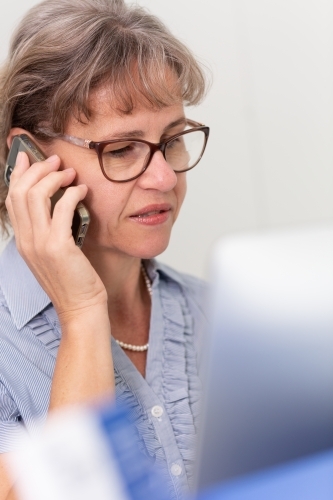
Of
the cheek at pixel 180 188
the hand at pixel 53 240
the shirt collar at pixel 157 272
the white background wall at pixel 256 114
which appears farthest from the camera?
the white background wall at pixel 256 114

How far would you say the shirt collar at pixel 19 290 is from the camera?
1.24 meters

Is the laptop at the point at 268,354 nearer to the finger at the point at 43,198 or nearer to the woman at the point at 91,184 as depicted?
the woman at the point at 91,184

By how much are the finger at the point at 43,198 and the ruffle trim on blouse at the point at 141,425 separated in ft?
1.06

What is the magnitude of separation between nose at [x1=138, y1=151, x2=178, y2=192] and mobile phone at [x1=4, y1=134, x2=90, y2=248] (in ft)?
0.40

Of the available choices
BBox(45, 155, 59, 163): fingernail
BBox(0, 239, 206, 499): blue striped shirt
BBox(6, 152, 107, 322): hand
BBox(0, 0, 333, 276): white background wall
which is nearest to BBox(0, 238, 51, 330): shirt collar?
BBox(0, 239, 206, 499): blue striped shirt

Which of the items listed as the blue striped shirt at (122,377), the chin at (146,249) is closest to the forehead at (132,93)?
the chin at (146,249)

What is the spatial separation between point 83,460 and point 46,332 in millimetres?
772

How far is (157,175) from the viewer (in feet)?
4.13

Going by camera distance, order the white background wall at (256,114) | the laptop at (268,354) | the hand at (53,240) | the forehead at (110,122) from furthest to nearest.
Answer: the white background wall at (256,114)
the forehead at (110,122)
the hand at (53,240)
the laptop at (268,354)

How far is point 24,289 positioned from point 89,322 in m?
0.25

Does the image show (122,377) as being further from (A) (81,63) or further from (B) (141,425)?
(A) (81,63)

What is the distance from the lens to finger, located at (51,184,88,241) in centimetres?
115

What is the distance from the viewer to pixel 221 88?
7.56 ft

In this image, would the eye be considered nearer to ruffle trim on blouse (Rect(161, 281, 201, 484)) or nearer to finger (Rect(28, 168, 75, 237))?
finger (Rect(28, 168, 75, 237))
